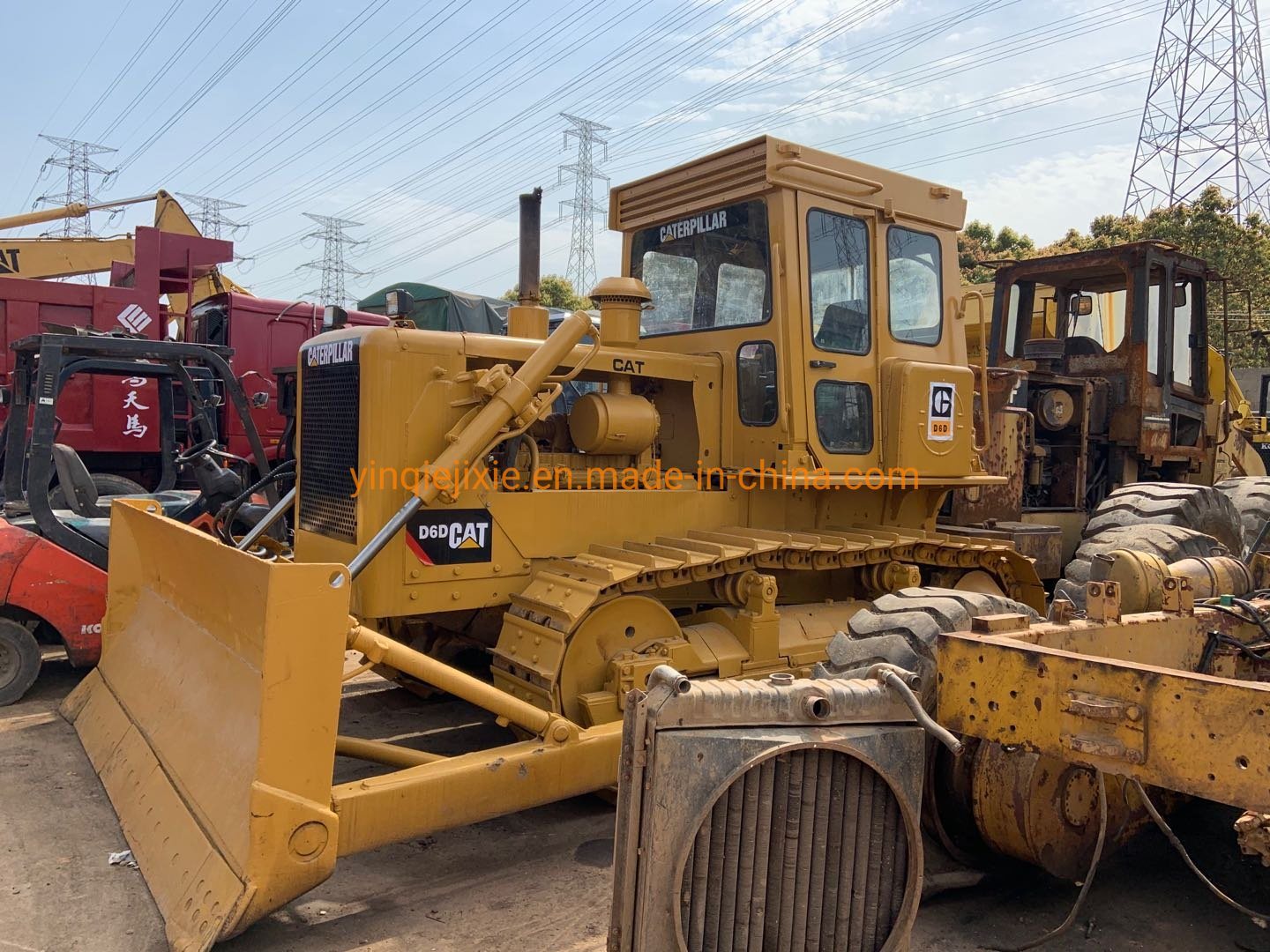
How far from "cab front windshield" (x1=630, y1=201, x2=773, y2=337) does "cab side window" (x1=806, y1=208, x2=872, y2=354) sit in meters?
0.27

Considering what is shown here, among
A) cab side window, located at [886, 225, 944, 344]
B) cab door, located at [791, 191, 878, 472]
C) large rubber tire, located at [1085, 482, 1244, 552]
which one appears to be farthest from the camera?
large rubber tire, located at [1085, 482, 1244, 552]

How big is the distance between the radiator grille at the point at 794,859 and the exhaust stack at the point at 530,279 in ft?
9.87

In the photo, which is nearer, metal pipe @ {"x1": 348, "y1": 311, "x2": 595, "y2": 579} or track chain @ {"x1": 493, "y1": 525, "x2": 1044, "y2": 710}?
metal pipe @ {"x1": 348, "y1": 311, "x2": 595, "y2": 579}

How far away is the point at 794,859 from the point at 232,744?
197 centimetres

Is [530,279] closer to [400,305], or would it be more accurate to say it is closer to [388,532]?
[400,305]

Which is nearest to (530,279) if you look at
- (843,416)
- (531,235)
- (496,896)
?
(531,235)

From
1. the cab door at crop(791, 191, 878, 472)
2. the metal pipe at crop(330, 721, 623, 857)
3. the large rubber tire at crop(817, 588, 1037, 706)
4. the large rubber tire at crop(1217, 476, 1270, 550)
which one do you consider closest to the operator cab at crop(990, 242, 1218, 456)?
the large rubber tire at crop(1217, 476, 1270, 550)

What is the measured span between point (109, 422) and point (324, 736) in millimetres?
8074

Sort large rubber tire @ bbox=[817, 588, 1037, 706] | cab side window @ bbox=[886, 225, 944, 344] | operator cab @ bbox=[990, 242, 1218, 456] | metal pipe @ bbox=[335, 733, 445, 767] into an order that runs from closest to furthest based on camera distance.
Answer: large rubber tire @ bbox=[817, 588, 1037, 706] → metal pipe @ bbox=[335, 733, 445, 767] → cab side window @ bbox=[886, 225, 944, 344] → operator cab @ bbox=[990, 242, 1218, 456]

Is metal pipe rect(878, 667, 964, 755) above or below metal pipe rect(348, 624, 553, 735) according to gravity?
above

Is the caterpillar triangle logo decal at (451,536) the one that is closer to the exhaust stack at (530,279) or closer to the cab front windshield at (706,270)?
the exhaust stack at (530,279)

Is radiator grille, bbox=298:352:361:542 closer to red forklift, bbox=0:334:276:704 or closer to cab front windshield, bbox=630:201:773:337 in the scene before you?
red forklift, bbox=0:334:276:704

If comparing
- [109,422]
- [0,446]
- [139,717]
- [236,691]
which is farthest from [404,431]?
[109,422]

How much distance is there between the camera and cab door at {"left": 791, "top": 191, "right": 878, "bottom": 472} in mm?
5047
